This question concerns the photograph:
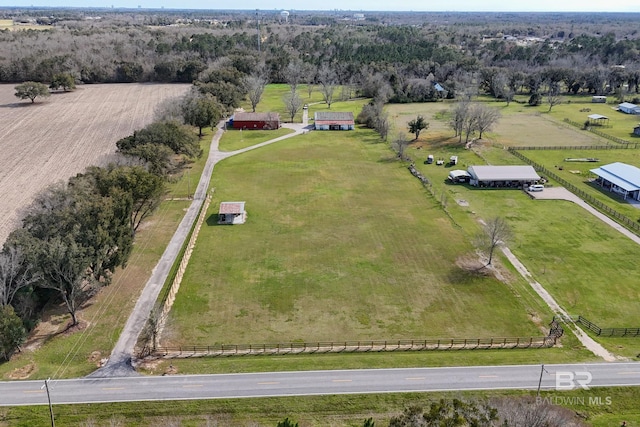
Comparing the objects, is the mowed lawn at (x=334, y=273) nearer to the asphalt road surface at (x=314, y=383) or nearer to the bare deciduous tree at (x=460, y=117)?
the asphalt road surface at (x=314, y=383)

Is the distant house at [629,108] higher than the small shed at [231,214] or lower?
higher

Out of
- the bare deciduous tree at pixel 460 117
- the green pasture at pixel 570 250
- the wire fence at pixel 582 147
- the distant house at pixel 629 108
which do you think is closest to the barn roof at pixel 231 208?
the green pasture at pixel 570 250

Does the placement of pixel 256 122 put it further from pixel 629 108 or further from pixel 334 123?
pixel 629 108

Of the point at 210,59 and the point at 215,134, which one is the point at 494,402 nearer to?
the point at 215,134

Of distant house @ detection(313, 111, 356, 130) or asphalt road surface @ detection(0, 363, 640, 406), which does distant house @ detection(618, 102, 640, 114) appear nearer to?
distant house @ detection(313, 111, 356, 130)

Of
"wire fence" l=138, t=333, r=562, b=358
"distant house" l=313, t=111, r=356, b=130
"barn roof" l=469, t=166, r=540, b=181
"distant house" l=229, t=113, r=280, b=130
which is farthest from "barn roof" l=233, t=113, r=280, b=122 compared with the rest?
"wire fence" l=138, t=333, r=562, b=358

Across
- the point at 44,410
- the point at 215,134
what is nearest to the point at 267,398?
the point at 44,410

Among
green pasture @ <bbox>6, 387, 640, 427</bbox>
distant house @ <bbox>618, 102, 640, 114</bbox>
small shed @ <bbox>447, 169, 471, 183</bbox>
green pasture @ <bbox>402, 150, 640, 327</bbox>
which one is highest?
distant house @ <bbox>618, 102, 640, 114</bbox>
